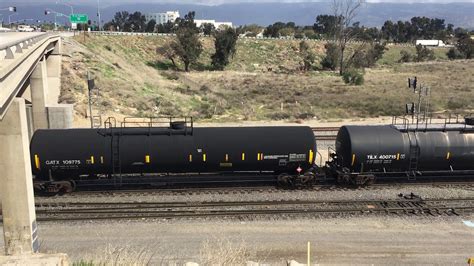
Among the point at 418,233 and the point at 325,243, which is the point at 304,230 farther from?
the point at 418,233

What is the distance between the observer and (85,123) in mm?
37469

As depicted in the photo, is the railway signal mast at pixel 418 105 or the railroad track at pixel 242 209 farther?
the railway signal mast at pixel 418 105

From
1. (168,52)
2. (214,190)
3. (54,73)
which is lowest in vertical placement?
(214,190)

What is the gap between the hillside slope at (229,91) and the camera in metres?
43.6

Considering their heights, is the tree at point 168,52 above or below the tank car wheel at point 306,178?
above

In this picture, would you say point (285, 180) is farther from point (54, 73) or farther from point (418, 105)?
point (54, 73)

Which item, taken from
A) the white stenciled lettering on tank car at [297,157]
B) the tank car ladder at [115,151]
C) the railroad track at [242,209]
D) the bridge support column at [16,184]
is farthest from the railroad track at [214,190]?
the bridge support column at [16,184]

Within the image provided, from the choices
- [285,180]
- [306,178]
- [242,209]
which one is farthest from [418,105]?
[242,209]

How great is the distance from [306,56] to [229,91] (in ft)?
154

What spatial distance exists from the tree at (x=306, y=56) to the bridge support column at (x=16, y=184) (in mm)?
79299

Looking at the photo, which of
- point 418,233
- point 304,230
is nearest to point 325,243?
point 304,230

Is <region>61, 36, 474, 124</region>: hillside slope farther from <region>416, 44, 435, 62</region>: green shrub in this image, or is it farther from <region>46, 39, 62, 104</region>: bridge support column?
<region>416, 44, 435, 62</region>: green shrub

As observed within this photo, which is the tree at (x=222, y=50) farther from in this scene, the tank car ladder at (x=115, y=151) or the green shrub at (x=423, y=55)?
the tank car ladder at (x=115, y=151)

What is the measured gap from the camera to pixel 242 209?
66.0 feet
